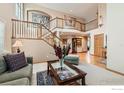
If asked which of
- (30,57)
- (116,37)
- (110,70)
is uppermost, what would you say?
(116,37)

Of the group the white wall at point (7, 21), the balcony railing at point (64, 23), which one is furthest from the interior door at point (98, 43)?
Answer: the white wall at point (7, 21)

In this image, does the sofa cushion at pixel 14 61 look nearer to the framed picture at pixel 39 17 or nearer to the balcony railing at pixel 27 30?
the balcony railing at pixel 27 30

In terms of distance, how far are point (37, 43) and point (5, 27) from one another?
776mm

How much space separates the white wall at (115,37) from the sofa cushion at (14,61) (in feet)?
7.30

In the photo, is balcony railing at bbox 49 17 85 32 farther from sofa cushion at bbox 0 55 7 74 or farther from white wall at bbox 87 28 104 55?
sofa cushion at bbox 0 55 7 74

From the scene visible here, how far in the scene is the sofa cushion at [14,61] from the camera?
212 cm

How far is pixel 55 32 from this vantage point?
350cm

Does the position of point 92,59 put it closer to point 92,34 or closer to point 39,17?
point 92,34

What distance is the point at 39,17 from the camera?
2.94 m

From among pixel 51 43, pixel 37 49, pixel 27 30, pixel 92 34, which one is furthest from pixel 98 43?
pixel 27 30

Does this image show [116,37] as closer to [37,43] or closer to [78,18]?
[78,18]

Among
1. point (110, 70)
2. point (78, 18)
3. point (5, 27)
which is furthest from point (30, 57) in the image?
point (110, 70)

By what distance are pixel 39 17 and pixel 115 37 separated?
1978mm

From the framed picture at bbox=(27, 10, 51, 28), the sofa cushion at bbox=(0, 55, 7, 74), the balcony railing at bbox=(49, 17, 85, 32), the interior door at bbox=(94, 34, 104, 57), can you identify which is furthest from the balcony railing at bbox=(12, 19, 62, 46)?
the interior door at bbox=(94, 34, 104, 57)
